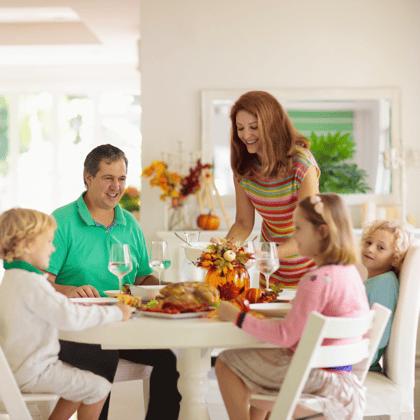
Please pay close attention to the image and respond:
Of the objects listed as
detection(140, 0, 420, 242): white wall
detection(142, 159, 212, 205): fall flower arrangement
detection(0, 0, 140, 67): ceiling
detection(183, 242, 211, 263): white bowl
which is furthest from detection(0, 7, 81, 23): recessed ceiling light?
detection(183, 242, 211, 263): white bowl

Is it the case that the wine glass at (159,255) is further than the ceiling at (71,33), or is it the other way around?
the ceiling at (71,33)

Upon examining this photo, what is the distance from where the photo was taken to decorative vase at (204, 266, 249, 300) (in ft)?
5.72

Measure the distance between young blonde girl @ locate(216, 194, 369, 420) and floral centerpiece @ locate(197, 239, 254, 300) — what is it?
20cm

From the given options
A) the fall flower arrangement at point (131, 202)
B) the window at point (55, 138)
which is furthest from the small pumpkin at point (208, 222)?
the window at point (55, 138)

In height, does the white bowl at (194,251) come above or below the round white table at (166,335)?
above

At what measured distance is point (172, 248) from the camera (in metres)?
4.42

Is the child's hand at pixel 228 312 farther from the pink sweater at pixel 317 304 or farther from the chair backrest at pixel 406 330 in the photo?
the chair backrest at pixel 406 330

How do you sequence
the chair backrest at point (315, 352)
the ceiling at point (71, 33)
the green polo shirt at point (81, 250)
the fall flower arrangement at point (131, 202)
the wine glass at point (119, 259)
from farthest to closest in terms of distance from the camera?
the ceiling at point (71, 33) → the fall flower arrangement at point (131, 202) → the green polo shirt at point (81, 250) → the wine glass at point (119, 259) → the chair backrest at point (315, 352)

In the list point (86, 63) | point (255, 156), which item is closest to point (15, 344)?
point (255, 156)

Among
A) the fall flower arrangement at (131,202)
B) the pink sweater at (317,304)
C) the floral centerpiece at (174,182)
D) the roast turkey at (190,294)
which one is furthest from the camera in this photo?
the fall flower arrangement at (131,202)

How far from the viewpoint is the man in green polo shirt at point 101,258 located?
1.87 m

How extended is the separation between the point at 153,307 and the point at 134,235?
76 centimetres

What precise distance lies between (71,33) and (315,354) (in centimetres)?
598

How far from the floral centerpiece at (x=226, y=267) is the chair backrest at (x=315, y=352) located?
0.41 meters
